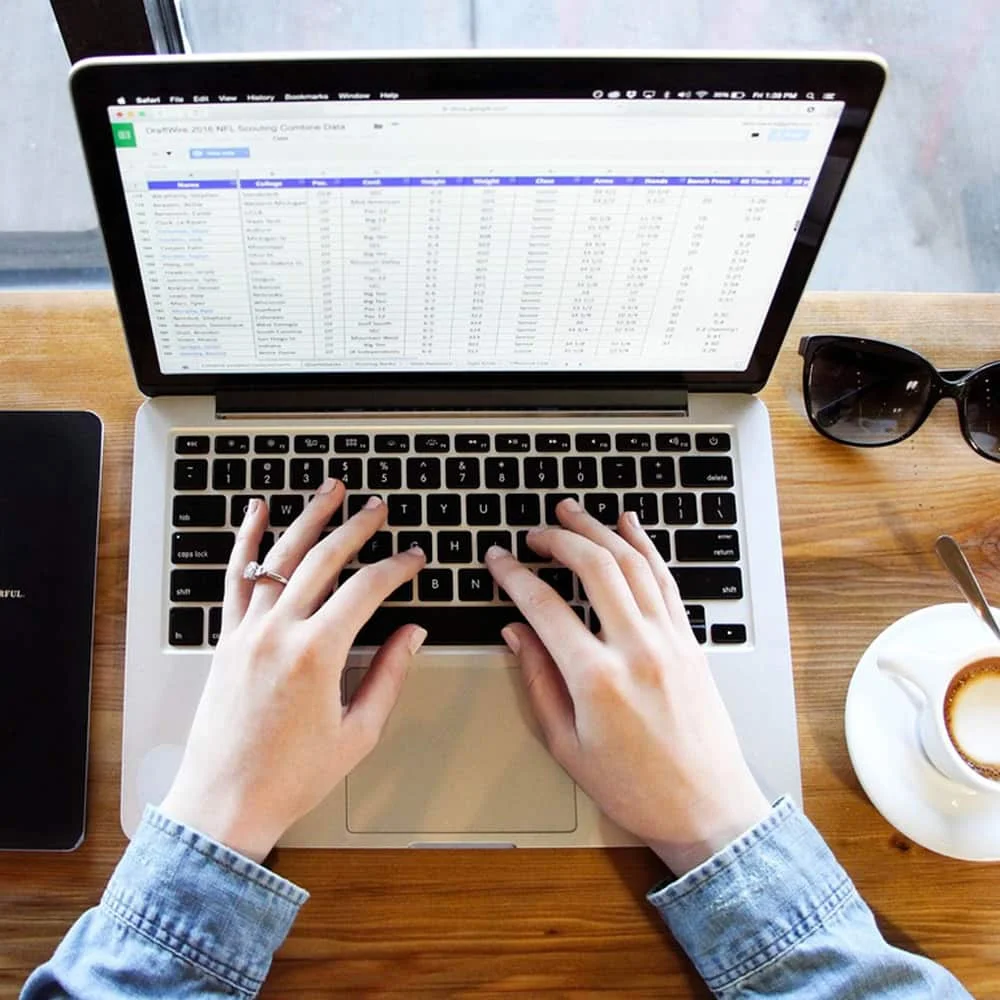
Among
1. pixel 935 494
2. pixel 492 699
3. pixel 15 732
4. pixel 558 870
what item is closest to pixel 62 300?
pixel 15 732

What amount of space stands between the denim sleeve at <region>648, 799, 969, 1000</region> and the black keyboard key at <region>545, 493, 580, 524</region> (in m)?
0.24

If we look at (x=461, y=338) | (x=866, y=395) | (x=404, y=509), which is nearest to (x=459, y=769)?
(x=404, y=509)

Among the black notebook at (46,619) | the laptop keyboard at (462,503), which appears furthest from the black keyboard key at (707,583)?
the black notebook at (46,619)

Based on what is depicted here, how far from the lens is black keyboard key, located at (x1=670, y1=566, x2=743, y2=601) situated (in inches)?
27.1

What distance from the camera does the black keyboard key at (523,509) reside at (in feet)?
2.27

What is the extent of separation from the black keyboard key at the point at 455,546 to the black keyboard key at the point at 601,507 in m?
0.09

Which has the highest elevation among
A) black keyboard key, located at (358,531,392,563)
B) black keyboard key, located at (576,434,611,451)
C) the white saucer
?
black keyboard key, located at (576,434,611,451)

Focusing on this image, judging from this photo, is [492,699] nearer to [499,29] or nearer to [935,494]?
[935,494]

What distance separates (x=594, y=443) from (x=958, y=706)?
12.0 inches

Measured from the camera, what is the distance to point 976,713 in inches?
25.4

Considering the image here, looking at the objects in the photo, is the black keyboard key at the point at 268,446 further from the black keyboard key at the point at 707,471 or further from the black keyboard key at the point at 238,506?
the black keyboard key at the point at 707,471

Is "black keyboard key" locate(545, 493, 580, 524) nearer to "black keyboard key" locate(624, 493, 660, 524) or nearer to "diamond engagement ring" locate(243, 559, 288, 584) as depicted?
"black keyboard key" locate(624, 493, 660, 524)

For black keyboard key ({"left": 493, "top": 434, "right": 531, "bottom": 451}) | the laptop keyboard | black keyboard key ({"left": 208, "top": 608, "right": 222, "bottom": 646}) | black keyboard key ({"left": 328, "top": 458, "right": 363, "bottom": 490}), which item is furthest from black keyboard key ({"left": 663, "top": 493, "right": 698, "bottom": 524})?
black keyboard key ({"left": 208, "top": 608, "right": 222, "bottom": 646})

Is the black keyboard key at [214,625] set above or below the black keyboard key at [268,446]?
below
